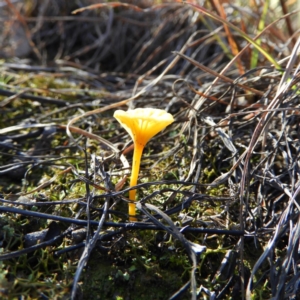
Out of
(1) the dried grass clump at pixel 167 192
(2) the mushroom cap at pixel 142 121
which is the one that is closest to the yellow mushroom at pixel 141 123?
(2) the mushroom cap at pixel 142 121

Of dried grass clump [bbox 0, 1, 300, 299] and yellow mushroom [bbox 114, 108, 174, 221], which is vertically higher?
yellow mushroom [bbox 114, 108, 174, 221]

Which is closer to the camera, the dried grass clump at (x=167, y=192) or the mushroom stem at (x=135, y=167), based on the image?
the dried grass clump at (x=167, y=192)

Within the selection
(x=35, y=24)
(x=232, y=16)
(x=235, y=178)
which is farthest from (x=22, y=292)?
(x=35, y=24)

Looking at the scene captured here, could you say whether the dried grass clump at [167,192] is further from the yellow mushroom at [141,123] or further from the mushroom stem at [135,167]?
the yellow mushroom at [141,123]

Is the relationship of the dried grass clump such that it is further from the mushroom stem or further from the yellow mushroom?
the yellow mushroom

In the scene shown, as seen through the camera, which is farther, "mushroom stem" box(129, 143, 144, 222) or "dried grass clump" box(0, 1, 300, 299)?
"mushroom stem" box(129, 143, 144, 222)

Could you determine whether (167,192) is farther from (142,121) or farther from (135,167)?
(142,121)

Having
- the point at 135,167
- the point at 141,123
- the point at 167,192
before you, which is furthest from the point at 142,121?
the point at 167,192

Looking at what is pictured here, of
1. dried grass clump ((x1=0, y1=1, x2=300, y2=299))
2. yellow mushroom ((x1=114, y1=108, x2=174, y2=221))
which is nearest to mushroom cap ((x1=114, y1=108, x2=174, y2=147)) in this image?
yellow mushroom ((x1=114, y1=108, x2=174, y2=221))

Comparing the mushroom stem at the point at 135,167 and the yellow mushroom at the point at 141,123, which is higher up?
the yellow mushroom at the point at 141,123
